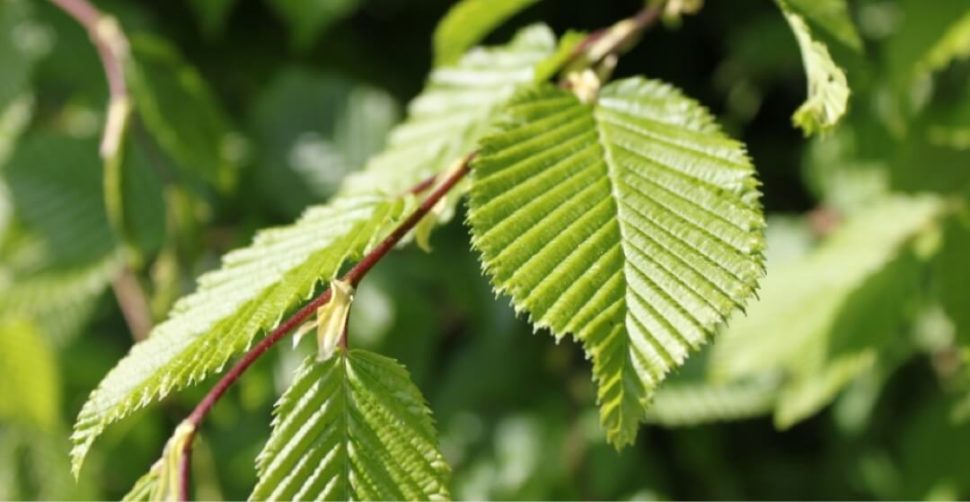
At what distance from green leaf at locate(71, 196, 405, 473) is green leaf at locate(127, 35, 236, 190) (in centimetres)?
64

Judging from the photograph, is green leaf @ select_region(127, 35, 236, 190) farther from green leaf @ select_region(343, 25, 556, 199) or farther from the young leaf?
the young leaf

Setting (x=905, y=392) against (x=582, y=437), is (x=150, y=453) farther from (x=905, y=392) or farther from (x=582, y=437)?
(x=905, y=392)

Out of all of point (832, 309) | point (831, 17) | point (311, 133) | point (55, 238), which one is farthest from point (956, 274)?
point (55, 238)

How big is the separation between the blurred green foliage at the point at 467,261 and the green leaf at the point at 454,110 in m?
0.46

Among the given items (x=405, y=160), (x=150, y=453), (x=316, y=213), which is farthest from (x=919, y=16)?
(x=150, y=453)

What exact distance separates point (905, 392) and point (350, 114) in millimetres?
1142

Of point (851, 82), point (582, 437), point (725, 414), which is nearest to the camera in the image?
point (851, 82)

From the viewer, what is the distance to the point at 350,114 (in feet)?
6.38

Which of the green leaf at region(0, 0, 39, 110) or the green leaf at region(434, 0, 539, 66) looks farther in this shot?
the green leaf at region(0, 0, 39, 110)

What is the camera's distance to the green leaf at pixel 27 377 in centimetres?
176

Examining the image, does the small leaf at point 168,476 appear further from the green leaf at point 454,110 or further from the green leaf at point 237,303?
the green leaf at point 454,110

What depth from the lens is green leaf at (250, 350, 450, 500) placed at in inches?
28.8

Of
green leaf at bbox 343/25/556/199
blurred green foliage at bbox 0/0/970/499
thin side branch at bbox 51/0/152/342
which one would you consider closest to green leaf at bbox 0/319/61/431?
blurred green foliage at bbox 0/0/970/499

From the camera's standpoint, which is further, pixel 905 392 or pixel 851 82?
pixel 905 392
